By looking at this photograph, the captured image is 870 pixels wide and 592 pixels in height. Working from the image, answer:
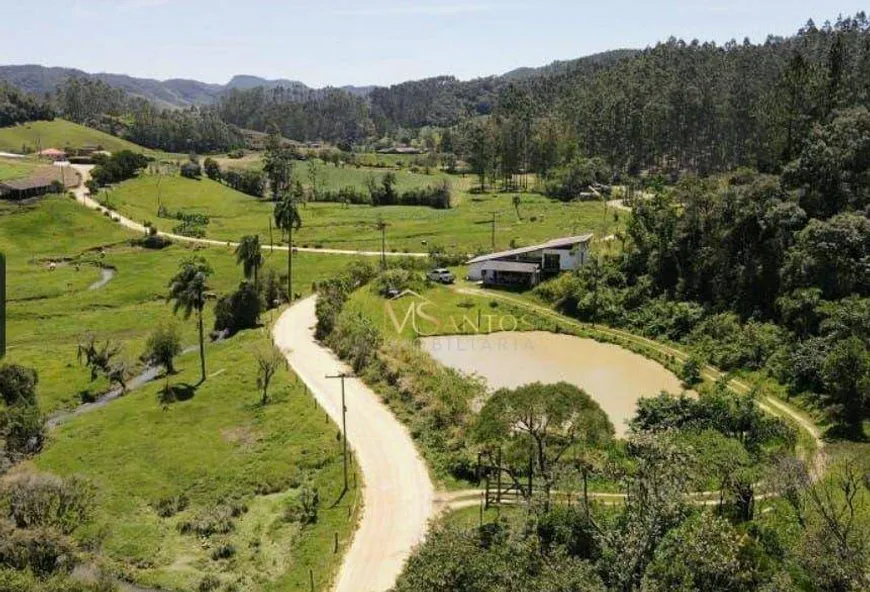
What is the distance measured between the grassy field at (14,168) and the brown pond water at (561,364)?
105793mm

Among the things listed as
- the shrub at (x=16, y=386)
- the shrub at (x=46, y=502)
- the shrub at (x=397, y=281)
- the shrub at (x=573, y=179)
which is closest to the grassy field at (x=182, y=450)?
the shrub at (x=46, y=502)

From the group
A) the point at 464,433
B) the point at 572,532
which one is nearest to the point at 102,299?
the point at 464,433

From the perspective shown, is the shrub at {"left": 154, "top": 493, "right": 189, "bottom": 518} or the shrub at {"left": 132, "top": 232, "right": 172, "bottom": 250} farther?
the shrub at {"left": 132, "top": 232, "right": 172, "bottom": 250}

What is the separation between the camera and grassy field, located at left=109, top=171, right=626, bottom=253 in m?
109

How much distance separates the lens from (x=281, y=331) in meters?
70.6

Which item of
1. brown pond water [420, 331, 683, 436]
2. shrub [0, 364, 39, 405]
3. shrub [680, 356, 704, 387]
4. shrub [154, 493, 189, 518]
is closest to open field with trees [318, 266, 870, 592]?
shrub [680, 356, 704, 387]

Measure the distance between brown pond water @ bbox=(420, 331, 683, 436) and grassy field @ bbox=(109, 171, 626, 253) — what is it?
31522 millimetres

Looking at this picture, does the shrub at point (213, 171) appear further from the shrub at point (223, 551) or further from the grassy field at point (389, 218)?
the shrub at point (223, 551)

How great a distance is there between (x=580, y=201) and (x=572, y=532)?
11257cm

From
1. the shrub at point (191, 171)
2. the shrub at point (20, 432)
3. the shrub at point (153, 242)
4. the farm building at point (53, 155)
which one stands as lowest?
the shrub at point (20, 432)

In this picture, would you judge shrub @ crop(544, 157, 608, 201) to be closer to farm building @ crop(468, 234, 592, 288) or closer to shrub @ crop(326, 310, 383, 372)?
farm building @ crop(468, 234, 592, 288)

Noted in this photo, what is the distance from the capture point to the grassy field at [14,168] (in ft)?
443

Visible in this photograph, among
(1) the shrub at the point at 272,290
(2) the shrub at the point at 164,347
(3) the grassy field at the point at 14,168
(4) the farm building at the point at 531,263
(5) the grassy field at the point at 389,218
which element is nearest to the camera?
(2) the shrub at the point at 164,347

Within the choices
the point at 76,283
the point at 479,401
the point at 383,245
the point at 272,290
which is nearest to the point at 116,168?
the point at 76,283
